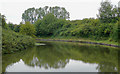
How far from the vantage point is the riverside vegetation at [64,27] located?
18438 millimetres

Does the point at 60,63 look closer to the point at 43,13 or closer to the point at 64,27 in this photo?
the point at 64,27

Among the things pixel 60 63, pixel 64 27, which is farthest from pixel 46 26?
pixel 60 63

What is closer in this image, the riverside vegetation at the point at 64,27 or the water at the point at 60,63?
the water at the point at 60,63

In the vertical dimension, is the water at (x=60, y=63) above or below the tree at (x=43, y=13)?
below

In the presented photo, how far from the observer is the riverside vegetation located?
726 inches

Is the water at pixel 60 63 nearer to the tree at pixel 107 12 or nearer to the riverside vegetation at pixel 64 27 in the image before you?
the riverside vegetation at pixel 64 27

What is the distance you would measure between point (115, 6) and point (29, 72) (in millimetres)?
31938

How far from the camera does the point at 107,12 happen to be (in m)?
33.9

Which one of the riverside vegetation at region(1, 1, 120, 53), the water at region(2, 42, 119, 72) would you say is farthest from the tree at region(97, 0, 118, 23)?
the water at region(2, 42, 119, 72)

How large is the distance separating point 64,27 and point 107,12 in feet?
62.2

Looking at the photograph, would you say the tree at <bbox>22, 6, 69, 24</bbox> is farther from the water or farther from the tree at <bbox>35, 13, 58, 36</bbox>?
the water

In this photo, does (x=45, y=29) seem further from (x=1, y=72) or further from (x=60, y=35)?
(x=1, y=72)

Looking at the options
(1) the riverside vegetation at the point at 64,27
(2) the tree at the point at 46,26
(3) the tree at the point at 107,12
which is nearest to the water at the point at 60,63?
(1) the riverside vegetation at the point at 64,27

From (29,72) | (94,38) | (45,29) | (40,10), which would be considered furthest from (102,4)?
(40,10)
